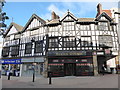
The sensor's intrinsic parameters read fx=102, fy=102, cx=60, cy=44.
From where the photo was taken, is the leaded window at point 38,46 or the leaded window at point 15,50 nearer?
the leaded window at point 38,46

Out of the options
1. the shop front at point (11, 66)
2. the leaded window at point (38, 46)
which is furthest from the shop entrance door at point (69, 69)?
the shop front at point (11, 66)

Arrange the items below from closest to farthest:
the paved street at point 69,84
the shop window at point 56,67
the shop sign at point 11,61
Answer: the paved street at point 69,84 < the shop window at point 56,67 < the shop sign at point 11,61

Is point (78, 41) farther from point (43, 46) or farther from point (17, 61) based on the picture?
point (17, 61)

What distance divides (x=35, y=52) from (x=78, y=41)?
6.73 metres

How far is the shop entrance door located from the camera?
1420cm

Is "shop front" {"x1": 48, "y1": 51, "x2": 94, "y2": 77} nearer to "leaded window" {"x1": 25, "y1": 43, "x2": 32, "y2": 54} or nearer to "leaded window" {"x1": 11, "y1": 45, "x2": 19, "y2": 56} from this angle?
→ "leaded window" {"x1": 25, "y1": 43, "x2": 32, "y2": 54}

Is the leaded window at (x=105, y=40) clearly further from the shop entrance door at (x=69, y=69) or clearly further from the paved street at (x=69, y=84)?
the paved street at (x=69, y=84)

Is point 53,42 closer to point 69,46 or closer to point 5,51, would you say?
point 69,46

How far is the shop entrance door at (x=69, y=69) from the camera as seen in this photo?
46.6 ft

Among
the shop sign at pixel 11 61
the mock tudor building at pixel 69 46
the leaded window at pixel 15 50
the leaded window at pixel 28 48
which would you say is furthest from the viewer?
the leaded window at pixel 15 50

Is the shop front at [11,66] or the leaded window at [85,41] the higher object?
the leaded window at [85,41]

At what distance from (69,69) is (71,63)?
895mm

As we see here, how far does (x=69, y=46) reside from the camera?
14.5 meters

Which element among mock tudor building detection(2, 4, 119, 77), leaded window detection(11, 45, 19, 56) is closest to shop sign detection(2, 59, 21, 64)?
mock tudor building detection(2, 4, 119, 77)
